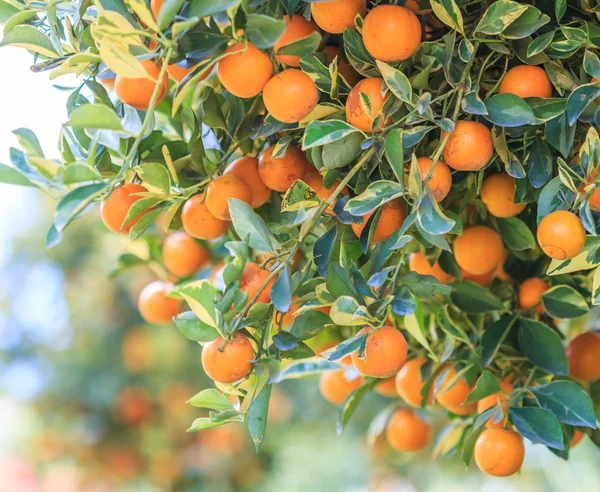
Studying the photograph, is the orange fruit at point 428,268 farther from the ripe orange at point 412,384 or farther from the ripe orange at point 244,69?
the ripe orange at point 244,69

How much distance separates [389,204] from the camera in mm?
400

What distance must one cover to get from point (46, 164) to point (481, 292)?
0.32 meters

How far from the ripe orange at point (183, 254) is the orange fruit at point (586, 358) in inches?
12.9

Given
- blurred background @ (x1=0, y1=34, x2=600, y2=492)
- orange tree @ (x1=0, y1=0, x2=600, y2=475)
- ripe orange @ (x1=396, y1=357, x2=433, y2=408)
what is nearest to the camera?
orange tree @ (x1=0, y1=0, x2=600, y2=475)

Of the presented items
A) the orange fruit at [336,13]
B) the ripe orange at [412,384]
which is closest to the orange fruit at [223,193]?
the orange fruit at [336,13]

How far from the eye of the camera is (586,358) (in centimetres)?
52

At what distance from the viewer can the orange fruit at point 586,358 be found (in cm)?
52

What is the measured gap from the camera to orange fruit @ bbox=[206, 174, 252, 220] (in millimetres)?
419

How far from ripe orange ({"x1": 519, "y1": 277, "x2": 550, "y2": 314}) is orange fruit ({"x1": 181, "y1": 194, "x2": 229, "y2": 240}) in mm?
255

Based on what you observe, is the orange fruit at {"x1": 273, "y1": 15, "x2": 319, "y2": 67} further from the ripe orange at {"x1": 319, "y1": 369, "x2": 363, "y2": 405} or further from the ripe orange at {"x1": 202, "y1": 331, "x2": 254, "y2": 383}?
the ripe orange at {"x1": 319, "y1": 369, "x2": 363, "y2": 405}

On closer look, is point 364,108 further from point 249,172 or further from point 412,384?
point 412,384

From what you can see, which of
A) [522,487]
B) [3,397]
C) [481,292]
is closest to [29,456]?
[3,397]

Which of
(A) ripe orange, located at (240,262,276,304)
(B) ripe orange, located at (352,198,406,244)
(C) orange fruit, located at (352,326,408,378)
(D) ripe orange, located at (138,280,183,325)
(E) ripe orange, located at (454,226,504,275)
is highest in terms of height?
(B) ripe orange, located at (352,198,406,244)

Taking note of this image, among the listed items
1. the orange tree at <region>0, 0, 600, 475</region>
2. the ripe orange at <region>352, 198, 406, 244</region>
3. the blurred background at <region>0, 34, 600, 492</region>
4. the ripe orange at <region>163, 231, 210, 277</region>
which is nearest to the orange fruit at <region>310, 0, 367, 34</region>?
the orange tree at <region>0, 0, 600, 475</region>
